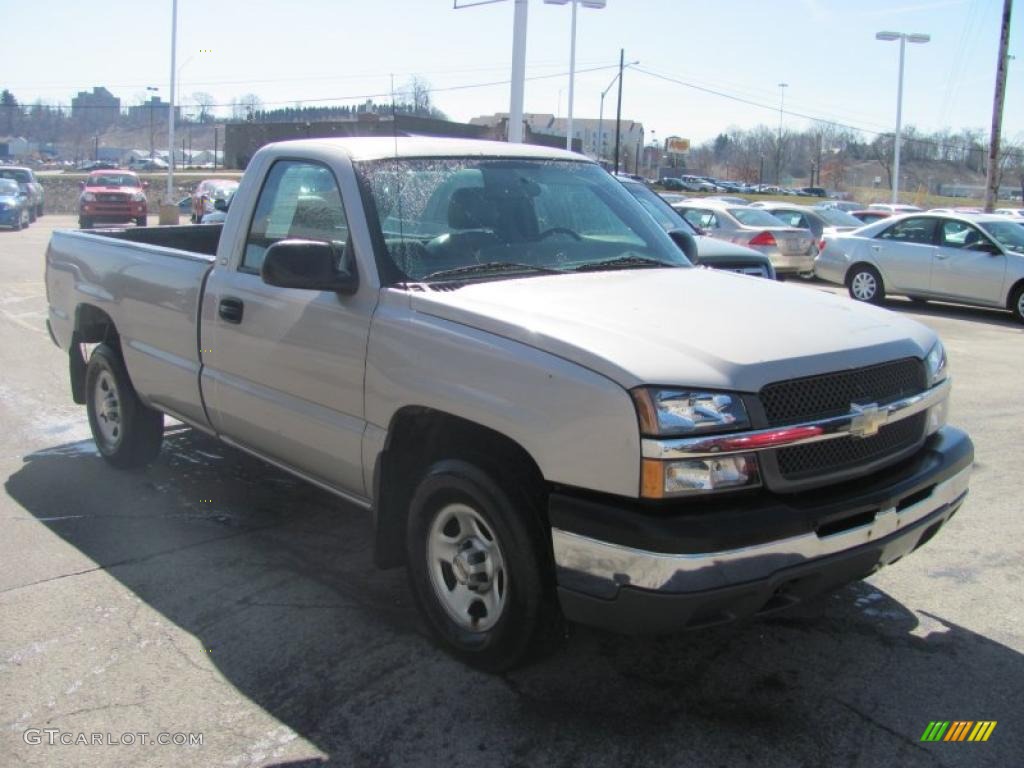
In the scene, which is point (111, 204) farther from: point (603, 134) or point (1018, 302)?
point (603, 134)

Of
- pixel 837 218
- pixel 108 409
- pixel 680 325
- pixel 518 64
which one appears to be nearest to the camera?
pixel 680 325

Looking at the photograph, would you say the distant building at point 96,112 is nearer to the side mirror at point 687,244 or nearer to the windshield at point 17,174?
the windshield at point 17,174

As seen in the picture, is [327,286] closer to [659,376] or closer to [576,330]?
[576,330]

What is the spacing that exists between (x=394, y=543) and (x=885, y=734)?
6.35 feet

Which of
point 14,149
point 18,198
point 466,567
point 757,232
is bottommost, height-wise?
point 466,567

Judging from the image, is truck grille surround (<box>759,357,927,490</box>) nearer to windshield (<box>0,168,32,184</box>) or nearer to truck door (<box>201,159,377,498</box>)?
truck door (<box>201,159,377,498</box>)

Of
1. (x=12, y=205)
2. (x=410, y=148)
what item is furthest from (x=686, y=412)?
(x=12, y=205)

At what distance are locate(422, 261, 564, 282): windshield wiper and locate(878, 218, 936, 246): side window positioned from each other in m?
13.1

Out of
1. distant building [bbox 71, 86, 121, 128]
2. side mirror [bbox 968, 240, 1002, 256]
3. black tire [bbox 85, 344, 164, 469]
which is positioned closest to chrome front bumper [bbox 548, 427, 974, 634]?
black tire [bbox 85, 344, 164, 469]

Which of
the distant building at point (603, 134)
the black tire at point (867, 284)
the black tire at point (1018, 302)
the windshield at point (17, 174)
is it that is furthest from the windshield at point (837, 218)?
the distant building at point (603, 134)

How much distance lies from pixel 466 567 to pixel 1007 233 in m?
14.2

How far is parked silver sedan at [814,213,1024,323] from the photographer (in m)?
14.4

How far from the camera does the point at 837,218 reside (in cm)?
2531

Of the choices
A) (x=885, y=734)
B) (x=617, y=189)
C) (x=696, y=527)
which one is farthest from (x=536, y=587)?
(x=617, y=189)
